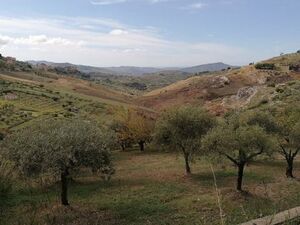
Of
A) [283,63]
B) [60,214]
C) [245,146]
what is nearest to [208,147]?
[245,146]

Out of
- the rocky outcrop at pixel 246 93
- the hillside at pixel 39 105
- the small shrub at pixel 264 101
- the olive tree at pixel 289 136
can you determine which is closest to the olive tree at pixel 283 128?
the olive tree at pixel 289 136

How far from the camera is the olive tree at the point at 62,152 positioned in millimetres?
28000

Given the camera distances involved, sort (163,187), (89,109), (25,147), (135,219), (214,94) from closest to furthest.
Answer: (135,219)
(25,147)
(163,187)
(89,109)
(214,94)

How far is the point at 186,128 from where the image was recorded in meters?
44.8

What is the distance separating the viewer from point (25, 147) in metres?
29.8

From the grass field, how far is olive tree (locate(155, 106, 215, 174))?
2.84 meters

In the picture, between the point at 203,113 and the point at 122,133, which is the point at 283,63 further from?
the point at 203,113

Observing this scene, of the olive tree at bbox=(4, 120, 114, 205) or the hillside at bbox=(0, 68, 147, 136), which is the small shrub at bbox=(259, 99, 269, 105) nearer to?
the hillside at bbox=(0, 68, 147, 136)

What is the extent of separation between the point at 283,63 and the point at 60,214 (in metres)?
126

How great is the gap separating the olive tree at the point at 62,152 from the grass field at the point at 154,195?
1.32 metres

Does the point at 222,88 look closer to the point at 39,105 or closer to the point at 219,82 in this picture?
the point at 219,82

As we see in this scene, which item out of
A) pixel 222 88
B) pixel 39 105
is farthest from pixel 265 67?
pixel 39 105

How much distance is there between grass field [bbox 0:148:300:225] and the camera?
1045 inches

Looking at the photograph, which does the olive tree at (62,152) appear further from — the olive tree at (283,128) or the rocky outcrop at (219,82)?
the rocky outcrop at (219,82)
